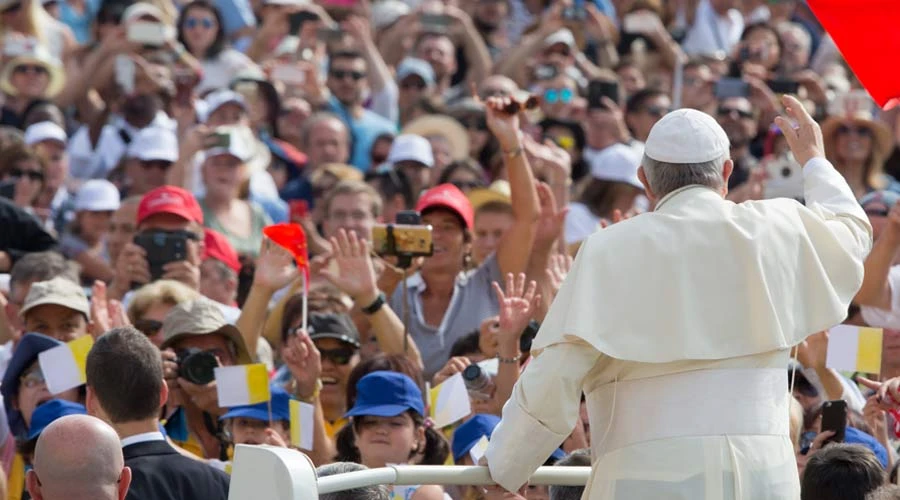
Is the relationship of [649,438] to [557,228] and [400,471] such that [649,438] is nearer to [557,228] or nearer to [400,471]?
[400,471]

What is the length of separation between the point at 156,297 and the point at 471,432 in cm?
215

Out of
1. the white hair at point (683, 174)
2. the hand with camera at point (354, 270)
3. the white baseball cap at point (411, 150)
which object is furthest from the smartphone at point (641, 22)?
the white hair at point (683, 174)

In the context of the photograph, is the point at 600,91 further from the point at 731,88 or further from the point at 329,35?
the point at 329,35

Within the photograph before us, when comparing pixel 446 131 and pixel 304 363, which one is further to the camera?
pixel 446 131

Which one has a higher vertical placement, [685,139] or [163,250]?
[685,139]

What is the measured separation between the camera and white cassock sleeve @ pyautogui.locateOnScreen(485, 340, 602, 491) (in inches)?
179

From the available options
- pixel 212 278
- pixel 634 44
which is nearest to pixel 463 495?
pixel 212 278

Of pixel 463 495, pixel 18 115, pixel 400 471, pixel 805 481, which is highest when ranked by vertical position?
pixel 400 471

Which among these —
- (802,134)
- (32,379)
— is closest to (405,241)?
(32,379)

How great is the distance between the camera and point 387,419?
270 inches

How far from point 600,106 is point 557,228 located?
4.07 metres

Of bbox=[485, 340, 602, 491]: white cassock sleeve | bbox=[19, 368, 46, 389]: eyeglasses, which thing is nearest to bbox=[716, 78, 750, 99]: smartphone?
bbox=[19, 368, 46, 389]: eyeglasses

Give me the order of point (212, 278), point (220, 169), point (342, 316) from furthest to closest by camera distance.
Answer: point (220, 169), point (212, 278), point (342, 316)

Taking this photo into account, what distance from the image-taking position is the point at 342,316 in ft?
26.8
